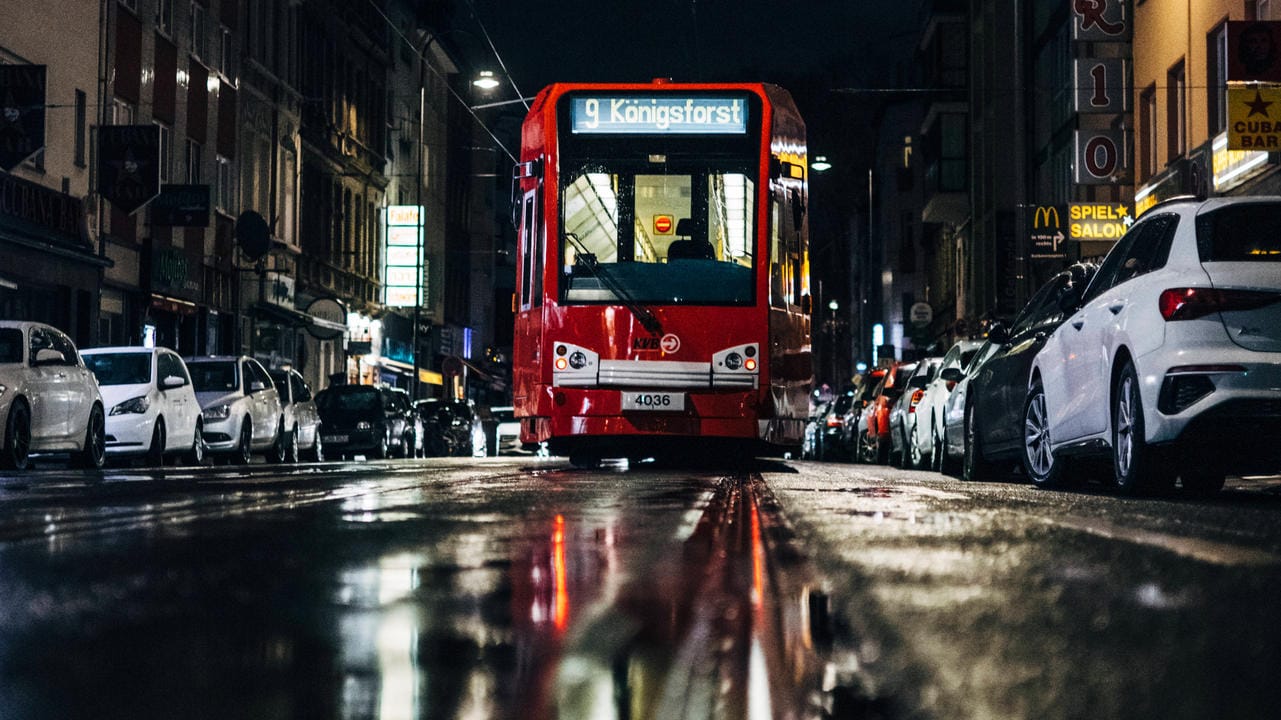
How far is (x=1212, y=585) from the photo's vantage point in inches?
203

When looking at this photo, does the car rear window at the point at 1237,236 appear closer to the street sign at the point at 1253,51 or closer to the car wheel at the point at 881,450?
the street sign at the point at 1253,51

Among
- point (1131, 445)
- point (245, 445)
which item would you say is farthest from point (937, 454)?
point (245, 445)

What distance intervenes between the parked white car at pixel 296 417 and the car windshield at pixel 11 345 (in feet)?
37.5

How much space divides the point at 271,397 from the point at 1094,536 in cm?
2558

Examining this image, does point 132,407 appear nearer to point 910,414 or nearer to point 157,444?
point 157,444

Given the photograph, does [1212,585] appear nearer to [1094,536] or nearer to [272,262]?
[1094,536]

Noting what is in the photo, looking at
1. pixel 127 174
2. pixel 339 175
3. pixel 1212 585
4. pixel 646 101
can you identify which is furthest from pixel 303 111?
pixel 1212 585

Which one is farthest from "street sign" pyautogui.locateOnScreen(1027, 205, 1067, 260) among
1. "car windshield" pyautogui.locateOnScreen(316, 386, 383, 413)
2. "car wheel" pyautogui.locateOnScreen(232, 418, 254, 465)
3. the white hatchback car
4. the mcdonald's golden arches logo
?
the white hatchback car

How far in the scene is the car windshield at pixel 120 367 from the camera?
2536 cm

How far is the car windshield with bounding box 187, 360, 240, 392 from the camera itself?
29.8 metres

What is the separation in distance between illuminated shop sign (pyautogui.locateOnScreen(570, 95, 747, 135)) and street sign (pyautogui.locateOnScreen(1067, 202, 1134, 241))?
68.3 feet

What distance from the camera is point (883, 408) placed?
2797 centimetres

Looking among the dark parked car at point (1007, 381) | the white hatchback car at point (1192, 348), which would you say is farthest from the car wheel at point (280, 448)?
the white hatchback car at point (1192, 348)

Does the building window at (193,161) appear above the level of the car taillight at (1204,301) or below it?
above
